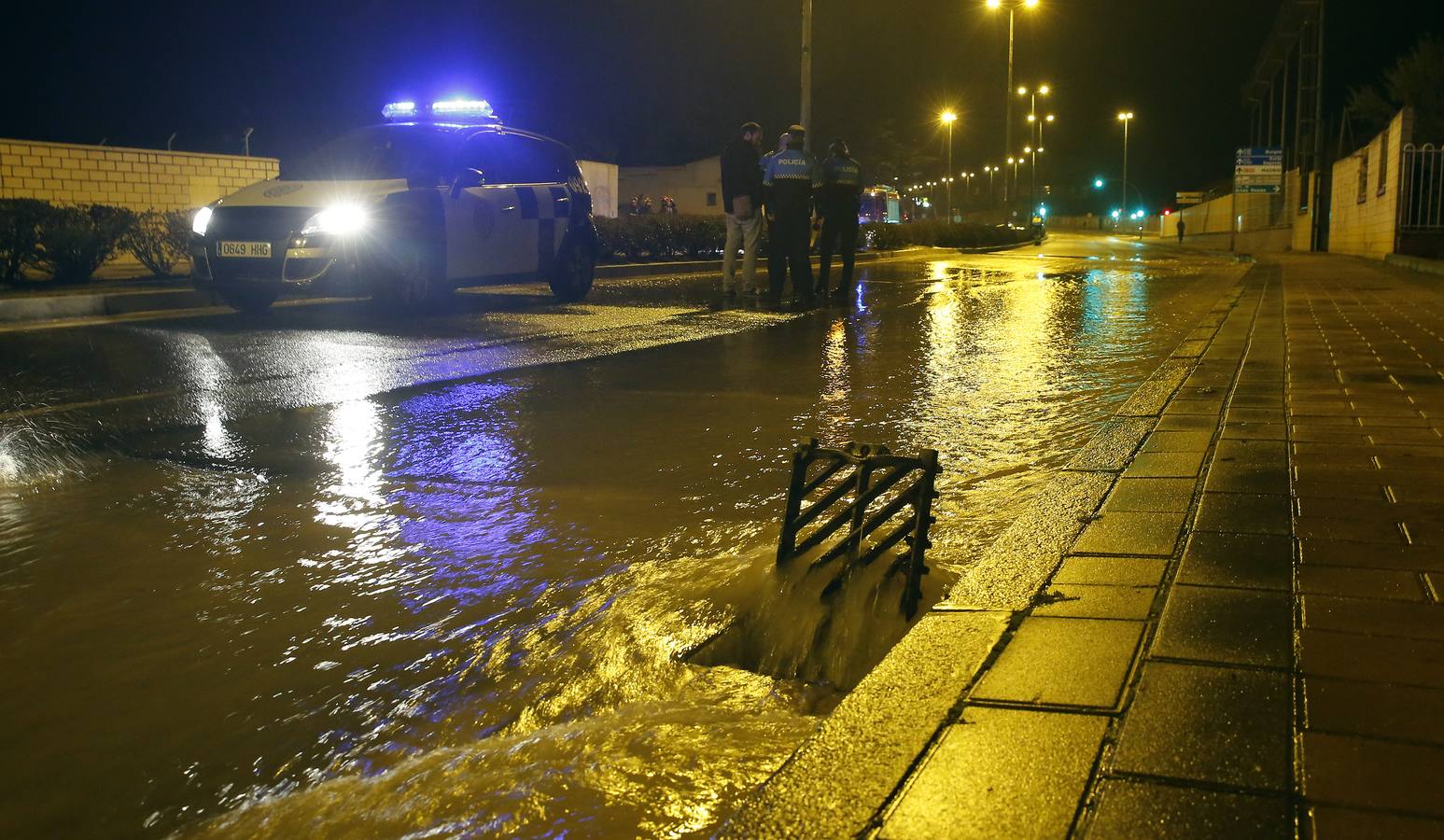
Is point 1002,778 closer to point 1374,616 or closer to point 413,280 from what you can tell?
point 1374,616

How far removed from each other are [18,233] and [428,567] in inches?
463

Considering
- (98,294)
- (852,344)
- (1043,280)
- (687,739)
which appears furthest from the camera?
(1043,280)

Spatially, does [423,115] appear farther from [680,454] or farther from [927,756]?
[927,756]

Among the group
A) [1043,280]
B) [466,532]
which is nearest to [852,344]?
[466,532]

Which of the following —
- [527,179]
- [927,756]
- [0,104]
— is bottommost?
[927,756]

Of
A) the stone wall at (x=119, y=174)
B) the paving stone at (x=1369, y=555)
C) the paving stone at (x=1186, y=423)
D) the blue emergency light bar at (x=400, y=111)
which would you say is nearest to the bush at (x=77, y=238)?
Result: the blue emergency light bar at (x=400, y=111)

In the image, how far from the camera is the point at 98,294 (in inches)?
465

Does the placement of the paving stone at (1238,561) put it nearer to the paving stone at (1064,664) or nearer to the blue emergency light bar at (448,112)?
the paving stone at (1064,664)

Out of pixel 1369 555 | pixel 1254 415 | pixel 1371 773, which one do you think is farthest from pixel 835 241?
pixel 1371 773

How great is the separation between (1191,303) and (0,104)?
42.3m

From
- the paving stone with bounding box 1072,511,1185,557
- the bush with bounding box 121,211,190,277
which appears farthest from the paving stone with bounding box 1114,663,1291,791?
the bush with bounding box 121,211,190,277

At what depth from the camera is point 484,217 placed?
12.5 m

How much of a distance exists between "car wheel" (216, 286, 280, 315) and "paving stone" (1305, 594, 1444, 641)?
10253 millimetres

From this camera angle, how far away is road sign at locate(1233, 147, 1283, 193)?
43.7m
